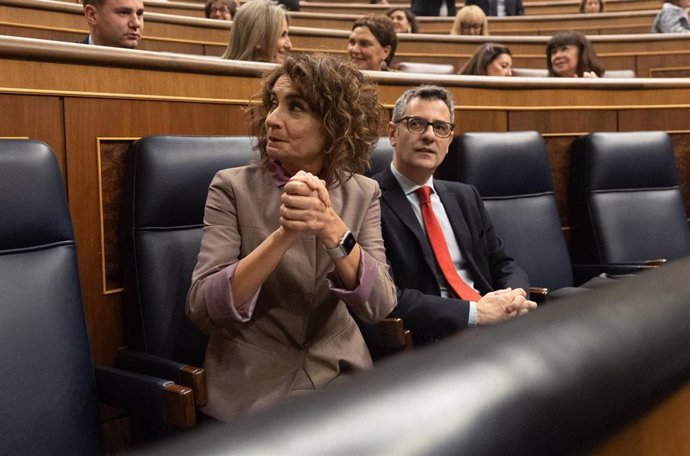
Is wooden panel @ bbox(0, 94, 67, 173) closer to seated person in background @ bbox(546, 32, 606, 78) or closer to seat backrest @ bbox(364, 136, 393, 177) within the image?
seat backrest @ bbox(364, 136, 393, 177)

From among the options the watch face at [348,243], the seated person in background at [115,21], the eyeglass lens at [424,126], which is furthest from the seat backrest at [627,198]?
the seated person in background at [115,21]

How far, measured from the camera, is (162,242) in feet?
2.11

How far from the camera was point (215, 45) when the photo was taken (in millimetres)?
1821

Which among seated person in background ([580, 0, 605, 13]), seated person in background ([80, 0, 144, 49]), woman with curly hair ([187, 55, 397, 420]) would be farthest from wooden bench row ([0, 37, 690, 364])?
seated person in background ([580, 0, 605, 13])

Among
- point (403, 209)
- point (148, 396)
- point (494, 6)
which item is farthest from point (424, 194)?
point (494, 6)

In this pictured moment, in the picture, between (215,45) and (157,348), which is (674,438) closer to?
(157,348)

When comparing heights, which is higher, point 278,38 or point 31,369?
point 278,38

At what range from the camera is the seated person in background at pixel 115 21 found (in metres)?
1.19

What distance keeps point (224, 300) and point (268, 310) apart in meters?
0.06

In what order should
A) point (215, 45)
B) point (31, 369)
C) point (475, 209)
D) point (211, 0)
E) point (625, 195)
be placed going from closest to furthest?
point (31, 369), point (475, 209), point (625, 195), point (215, 45), point (211, 0)

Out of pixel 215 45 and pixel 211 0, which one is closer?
pixel 215 45

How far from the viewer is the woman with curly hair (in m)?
0.55

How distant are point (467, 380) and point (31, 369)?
477 mm

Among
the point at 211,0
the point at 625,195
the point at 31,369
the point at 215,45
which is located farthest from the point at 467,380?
the point at 211,0
